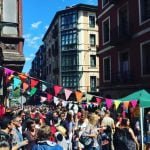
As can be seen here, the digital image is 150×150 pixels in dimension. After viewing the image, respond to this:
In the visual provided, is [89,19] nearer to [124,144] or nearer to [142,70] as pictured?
[142,70]

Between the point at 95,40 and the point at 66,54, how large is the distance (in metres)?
5.14

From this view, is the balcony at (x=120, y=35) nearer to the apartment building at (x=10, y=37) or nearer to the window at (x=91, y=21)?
the apartment building at (x=10, y=37)

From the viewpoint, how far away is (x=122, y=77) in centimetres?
2750

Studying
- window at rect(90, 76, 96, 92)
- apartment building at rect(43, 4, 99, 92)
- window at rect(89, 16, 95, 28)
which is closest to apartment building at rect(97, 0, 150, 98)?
window at rect(90, 76, 96, 92)

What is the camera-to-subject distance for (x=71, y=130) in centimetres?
1182

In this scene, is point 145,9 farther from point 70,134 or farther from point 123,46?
point 70,134

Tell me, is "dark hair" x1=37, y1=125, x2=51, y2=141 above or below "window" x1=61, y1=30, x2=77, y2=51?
below

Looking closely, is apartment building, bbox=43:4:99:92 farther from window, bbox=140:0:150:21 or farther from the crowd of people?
the crowd of people

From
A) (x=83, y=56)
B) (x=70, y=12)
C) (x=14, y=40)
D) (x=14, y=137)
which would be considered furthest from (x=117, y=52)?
(x=70, y=12)

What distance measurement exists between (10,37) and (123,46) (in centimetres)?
1629

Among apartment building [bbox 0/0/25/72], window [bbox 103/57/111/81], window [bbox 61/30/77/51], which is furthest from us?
window [bbox 61/30/77/51]

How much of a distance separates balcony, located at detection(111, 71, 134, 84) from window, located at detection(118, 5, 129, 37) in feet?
8.19

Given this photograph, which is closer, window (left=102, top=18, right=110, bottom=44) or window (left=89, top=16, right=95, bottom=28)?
Result: window (left=102, top=18, right=110, bottom=44)

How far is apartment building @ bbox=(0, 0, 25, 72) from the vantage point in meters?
12.5
